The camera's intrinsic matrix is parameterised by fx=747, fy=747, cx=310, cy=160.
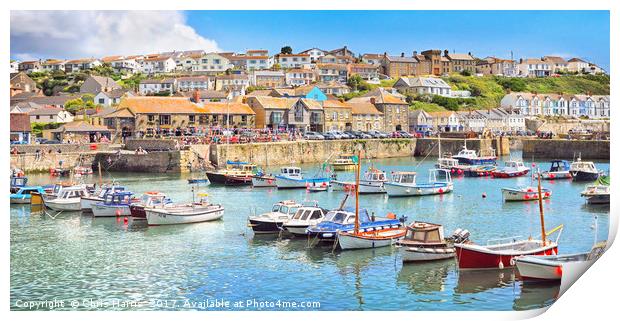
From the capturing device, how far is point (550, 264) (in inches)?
582

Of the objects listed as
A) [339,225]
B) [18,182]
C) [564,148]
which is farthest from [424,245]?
[564,148]

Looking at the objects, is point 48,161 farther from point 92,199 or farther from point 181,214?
point 181,214

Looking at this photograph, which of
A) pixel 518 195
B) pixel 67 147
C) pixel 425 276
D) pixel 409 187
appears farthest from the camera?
pixel 67 147

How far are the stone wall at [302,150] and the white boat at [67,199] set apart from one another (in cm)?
1546

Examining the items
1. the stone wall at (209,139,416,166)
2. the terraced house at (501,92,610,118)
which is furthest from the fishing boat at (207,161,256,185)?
the terraced house at (501,92,610,118)

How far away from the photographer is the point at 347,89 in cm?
7950

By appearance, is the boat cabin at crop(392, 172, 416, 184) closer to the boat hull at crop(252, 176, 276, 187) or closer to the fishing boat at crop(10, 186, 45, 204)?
the boat hull at crop(252, 176, 276, 187)

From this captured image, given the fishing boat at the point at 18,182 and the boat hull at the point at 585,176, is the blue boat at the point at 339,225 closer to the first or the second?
the fishing boat at the point at 18,182

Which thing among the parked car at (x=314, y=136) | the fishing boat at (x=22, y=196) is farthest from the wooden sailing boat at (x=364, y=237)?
the parked car at (x=314, y=136)

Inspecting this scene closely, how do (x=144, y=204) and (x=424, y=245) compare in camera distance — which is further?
(x=144, y=204)

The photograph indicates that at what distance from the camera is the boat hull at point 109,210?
80.8ft

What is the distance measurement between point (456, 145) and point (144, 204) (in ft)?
108
